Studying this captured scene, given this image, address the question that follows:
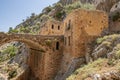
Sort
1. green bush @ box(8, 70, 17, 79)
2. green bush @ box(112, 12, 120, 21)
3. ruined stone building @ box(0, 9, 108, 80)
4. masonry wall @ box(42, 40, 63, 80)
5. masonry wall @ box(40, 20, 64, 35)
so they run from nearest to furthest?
ruined stone building @ box(0, 9, 108, 80) < masonry wall @ box(42, 40, 63, 80) < green bush @ box(8, 70, 17, 79) < green bush @ box(112, 12, 120, 21) < masonry wall @ box(40, 20, 64, 35)

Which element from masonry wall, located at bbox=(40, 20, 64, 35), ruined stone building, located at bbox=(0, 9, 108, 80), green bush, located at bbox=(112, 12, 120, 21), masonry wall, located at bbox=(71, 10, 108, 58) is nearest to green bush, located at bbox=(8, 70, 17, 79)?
ruined stone building, located at bbox=(0, 9, 108, 80)

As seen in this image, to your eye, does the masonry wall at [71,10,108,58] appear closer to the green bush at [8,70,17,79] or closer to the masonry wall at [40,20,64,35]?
the masonry wall at [40,20,64,35]

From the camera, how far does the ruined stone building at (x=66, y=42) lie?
2630 centimetres

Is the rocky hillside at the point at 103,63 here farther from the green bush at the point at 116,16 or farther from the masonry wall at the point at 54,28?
the masonry wall at the point at 54,28

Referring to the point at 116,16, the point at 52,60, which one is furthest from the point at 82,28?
the point at 116,16

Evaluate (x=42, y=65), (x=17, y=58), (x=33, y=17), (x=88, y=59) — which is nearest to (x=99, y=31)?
(x=88, y=59)

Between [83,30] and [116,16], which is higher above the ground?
[116,16]

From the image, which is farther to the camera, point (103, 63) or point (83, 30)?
point (83, 30)

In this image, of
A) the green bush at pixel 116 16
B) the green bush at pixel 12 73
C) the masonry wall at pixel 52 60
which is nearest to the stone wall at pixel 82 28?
the masonry wall at pixel 52 60

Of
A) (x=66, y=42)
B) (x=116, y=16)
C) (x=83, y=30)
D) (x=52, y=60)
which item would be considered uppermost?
(x=116, y=16)

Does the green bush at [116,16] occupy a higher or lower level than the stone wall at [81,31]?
higher

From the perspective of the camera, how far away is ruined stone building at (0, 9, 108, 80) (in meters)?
26.3

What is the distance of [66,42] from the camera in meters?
28.7

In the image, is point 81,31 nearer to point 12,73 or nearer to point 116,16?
point 116,16
